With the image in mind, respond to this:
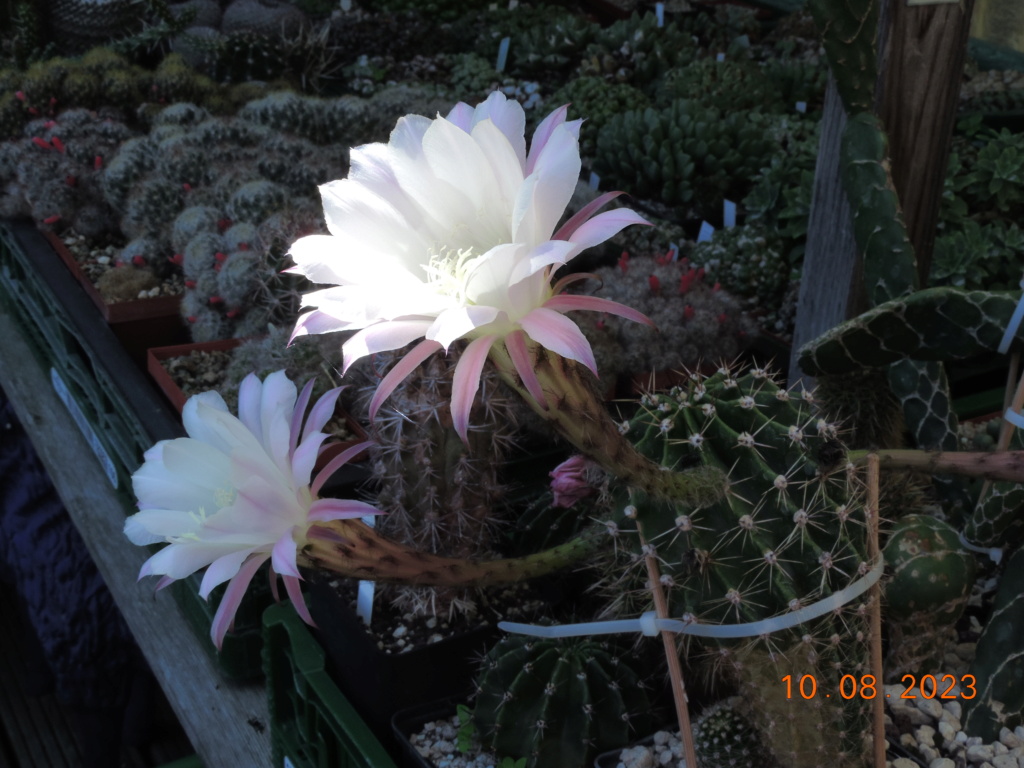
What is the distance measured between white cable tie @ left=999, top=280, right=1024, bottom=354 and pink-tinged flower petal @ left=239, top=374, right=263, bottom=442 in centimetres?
73

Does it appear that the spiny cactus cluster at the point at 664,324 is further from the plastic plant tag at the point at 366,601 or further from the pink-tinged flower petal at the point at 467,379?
the pink-tinged flower petal at the point at 467,379

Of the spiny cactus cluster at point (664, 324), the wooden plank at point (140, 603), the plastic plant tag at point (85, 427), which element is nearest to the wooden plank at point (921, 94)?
the spiny cactus cluster at point (664, 324)

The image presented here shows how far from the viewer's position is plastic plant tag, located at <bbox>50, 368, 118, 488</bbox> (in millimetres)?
1591

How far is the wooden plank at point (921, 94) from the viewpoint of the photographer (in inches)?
44.0

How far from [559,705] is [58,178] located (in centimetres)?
196

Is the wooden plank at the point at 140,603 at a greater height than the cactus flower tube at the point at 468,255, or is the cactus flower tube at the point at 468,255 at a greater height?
the cactus flower tube at the point at 468,255

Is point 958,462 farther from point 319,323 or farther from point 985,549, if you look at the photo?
point 319,323

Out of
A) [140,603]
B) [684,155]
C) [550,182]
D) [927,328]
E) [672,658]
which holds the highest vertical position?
[550,182]

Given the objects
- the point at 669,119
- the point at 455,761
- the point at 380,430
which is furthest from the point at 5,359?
the point at 669,119

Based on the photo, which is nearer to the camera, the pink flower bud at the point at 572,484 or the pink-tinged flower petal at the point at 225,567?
the pink-tinged flower petal at the point at 225,567

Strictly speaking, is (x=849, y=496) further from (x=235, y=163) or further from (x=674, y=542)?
(x=235, y=163)

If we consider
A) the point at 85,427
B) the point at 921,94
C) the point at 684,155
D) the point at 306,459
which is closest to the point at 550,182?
the point at 306,459

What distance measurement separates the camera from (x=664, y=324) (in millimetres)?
1632

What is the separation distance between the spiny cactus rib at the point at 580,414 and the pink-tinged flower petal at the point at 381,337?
0.06 meters
